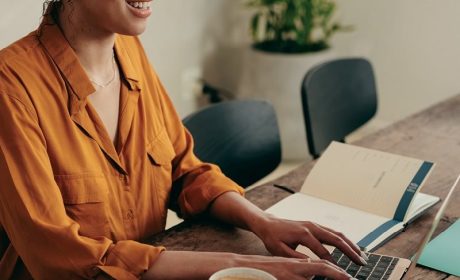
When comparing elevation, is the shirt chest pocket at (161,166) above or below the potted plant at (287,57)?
above

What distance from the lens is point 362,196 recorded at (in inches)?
64.0

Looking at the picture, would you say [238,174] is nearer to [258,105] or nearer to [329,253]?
[258,105]

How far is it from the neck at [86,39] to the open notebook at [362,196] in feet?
1.48

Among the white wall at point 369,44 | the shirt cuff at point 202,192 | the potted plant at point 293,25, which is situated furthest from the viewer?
the potted plant at point 293,25

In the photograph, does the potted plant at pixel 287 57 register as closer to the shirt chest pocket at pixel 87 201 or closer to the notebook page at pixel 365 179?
the notebook page at pixel 365 179

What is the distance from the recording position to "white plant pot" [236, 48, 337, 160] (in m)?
3.66

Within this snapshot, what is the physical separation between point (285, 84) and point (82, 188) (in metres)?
2.36

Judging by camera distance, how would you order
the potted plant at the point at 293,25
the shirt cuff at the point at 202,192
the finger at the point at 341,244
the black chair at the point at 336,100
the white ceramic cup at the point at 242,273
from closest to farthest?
the white ceramic cup at the point at 242,273 < the finger at the point at 341,244 < the shirt cuff at the point at 202,192 < the black chair at the point at 336,100 < the potted plant at the point at 293,25

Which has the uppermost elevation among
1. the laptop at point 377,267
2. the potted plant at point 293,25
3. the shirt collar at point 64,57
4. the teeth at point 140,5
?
the teeth at point 140,5

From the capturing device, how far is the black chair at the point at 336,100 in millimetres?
2275

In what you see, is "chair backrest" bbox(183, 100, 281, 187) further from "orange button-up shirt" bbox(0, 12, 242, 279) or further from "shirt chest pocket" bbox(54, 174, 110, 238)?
"shirt chest pocket" bbox(54, 174, 110, 238)

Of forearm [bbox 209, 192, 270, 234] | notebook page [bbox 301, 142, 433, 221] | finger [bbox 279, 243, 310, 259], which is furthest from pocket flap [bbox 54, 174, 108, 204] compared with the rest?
notebook page [bbox 301, 142, 433, 221]

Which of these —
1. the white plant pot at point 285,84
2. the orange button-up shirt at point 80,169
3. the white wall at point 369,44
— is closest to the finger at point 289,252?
the orange button-up shirt at point 80,169

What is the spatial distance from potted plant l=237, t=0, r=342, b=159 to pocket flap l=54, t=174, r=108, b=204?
231 centimetres
